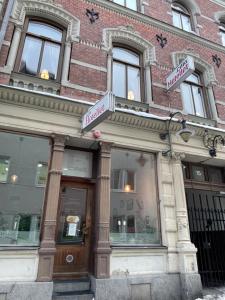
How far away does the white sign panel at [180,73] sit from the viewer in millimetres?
7367

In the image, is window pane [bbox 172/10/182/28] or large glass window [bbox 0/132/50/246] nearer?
large glass window [bbox 0/132/50/246]

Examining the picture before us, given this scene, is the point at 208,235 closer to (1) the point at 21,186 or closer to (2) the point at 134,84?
(2) the point at 134,84

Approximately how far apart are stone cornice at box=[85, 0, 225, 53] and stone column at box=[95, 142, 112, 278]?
17.8 feet

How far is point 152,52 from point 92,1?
2703mm

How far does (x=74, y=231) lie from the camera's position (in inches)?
249

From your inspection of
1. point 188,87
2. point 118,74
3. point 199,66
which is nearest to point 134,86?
point 118,74

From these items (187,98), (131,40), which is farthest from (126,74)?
(187,98)

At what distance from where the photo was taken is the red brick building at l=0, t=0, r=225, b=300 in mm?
5812

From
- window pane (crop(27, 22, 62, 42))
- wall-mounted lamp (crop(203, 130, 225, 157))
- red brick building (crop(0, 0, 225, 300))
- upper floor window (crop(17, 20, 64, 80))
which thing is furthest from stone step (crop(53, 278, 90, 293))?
window pane (crop(27, 22, 62, 42))

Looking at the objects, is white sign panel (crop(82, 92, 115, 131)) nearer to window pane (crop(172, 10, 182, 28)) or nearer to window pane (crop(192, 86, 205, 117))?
window pane (crop(192, 86, 205, 117))

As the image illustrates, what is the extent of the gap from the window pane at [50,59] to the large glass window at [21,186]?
7.28ft

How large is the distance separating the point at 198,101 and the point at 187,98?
21.8 inches

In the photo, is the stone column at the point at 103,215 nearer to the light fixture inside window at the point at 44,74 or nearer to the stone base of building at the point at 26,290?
the stone base of building at the point at 26,290

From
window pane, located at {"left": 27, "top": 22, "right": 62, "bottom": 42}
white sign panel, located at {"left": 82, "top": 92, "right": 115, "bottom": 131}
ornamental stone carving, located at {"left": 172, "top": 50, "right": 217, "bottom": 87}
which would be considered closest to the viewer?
white sign panel, located at {"left": 82, "top": 92, "right": 115, "bottom": 131}
